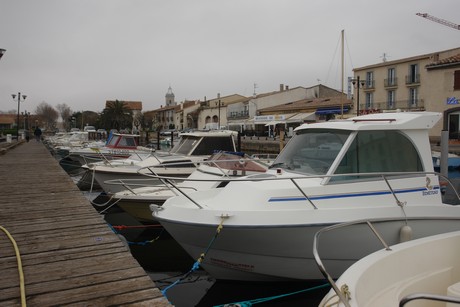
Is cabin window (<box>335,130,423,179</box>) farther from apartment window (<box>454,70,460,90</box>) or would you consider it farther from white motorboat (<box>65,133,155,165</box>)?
apartment window (<box>454,70,460,90</box>)

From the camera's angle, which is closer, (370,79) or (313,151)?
(313,151)

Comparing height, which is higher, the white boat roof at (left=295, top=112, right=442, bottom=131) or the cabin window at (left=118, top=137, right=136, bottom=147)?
the white boat roof at (left=295, top=112, right=442, bottom=131)

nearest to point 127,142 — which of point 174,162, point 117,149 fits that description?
point 117,149

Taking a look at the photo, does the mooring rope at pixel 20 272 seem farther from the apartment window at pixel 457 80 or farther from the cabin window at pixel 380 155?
the apartment window at pixel 457 80

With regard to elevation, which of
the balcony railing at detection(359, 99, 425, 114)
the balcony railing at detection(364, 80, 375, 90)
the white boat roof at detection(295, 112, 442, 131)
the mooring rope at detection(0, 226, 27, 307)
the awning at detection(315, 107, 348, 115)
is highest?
the balcony railing at detection(364, 80, 375, 90)

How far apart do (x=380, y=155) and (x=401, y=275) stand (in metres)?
2.83

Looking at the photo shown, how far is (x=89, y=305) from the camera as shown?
3.25m

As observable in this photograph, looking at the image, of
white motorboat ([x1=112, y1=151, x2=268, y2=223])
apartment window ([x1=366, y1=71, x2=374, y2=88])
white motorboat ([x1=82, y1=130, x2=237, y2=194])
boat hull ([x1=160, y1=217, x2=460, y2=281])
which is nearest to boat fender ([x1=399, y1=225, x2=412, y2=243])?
boat hull ([x1=160, y1=217, x2=460, y2=281])

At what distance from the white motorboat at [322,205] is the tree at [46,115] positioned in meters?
100

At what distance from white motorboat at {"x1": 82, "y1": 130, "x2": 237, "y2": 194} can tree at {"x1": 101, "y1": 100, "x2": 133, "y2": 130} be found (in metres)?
54.3

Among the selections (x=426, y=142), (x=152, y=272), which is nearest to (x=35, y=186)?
(x=152, y=272)

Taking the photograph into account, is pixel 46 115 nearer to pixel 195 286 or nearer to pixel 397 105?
pixel 397 105

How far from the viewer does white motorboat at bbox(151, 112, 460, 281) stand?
204 inches

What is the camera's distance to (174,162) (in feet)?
40.7
